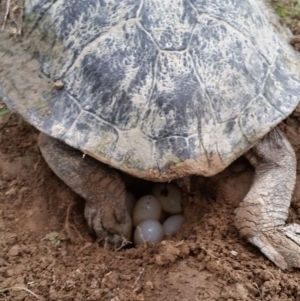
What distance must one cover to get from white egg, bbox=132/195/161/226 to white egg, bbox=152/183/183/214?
0.05 m

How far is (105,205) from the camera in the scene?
122 inches

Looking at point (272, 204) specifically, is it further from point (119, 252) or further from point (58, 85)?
point (58, 85)

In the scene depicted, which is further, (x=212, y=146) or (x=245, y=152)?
(x=245, y=152)

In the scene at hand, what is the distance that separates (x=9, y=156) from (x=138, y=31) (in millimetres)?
1133

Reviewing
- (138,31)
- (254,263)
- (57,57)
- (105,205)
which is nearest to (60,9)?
(57,57)

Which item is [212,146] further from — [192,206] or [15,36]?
[15,36]

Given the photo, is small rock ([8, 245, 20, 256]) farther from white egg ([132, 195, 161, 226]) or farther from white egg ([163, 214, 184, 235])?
white egg ([163, 214, 184, 235])

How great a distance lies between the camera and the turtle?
282 centimetres

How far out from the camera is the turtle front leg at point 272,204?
287 cm

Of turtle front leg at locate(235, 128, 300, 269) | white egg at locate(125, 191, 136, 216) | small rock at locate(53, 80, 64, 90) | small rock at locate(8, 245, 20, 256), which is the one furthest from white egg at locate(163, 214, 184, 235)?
small rock at locate(53, 80, 64, 90)

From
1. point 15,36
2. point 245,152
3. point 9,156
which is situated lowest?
point 9,156

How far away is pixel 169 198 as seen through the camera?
3.31m

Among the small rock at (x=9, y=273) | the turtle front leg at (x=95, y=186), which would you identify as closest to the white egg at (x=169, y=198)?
the turtle front leg at (x=95, y=186)

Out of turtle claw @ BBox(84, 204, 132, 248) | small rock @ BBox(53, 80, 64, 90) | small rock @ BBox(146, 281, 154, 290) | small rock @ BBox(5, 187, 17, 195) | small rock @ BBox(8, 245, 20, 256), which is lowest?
small rock @ BBox(5, 187, 17, 195)
